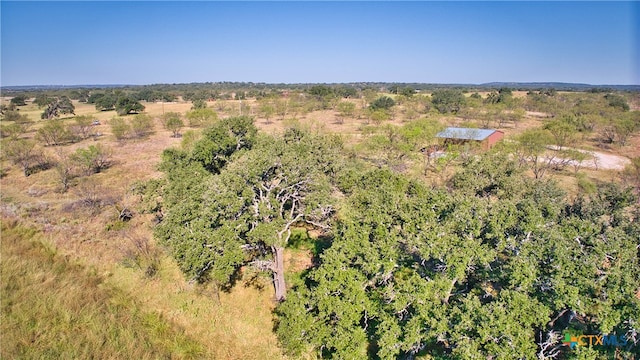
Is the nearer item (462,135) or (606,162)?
(606,162)

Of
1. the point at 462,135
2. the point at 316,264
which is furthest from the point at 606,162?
the point at 316,264

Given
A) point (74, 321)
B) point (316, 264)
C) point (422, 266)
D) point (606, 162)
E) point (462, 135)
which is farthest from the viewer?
point (462, 135)

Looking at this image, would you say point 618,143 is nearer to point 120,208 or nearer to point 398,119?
point 398,119

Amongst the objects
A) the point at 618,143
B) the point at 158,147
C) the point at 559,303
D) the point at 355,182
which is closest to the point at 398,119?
the point at 618,143

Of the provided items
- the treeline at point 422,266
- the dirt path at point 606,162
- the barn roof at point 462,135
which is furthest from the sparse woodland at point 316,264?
the dirt path at point 606,162

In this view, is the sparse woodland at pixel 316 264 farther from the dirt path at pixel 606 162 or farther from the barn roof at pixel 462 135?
the dirt path at pixel 606 162

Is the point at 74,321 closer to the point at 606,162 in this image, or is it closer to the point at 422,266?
the point at 422,266

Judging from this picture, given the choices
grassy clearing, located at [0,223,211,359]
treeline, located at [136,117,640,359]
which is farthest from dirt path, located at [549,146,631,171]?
grassy clearing, located at [0,223,211,359]

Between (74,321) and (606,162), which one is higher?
(606,162)

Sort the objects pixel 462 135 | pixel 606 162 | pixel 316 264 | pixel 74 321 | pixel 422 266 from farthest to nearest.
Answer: pixel 462 135 → pixel 606 162 → pixel 316 264 → pixel 74 321 → pixel 422 266
